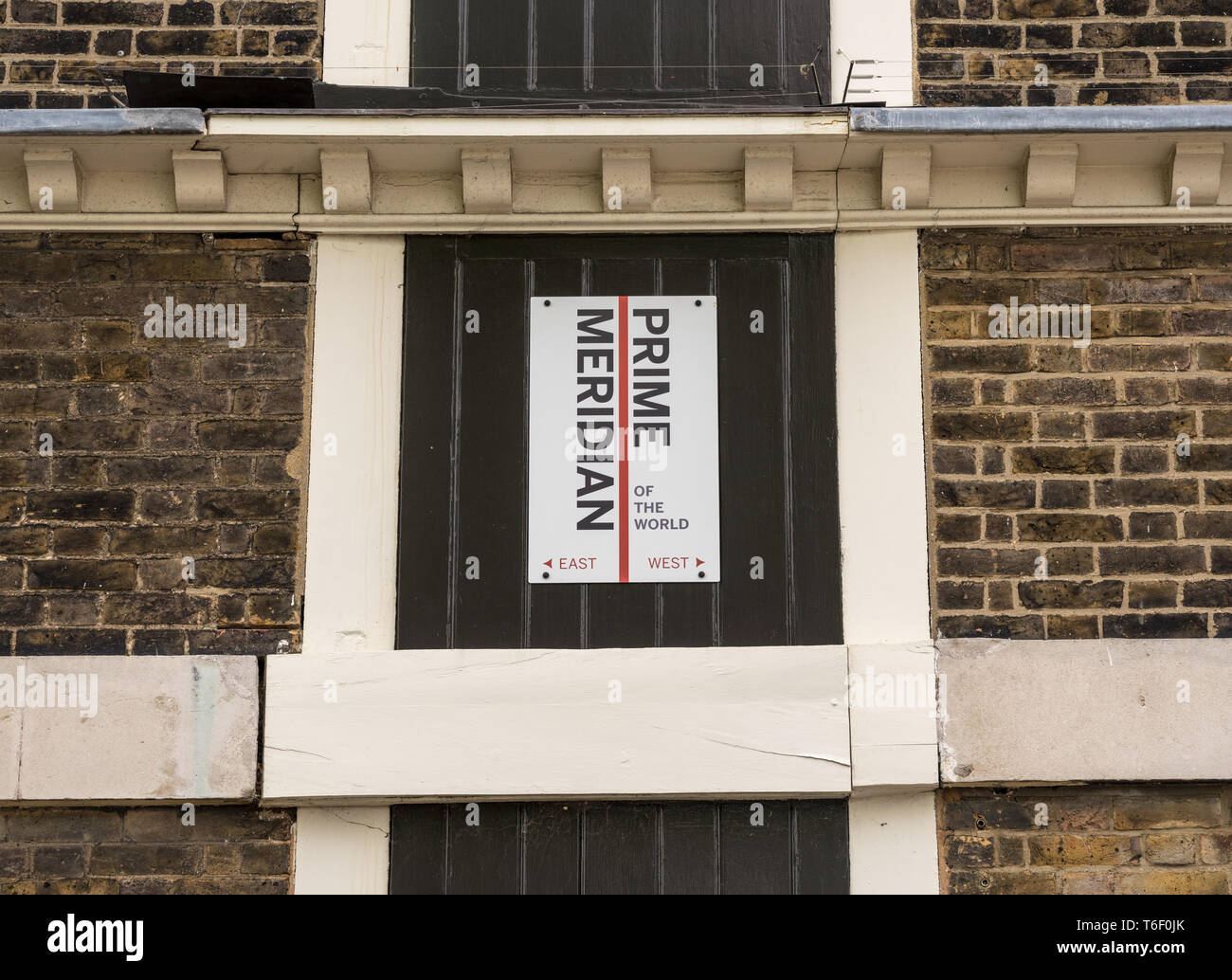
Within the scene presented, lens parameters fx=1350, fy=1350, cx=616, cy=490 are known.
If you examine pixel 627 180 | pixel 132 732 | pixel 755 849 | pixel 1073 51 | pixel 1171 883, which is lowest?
pixel 1171 883

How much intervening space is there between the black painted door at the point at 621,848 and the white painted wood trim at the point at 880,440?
724 mm

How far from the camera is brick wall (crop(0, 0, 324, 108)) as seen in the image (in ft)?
Answer: 17.0

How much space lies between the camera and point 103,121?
15.7ft

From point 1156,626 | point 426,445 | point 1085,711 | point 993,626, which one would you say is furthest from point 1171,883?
point 426,445

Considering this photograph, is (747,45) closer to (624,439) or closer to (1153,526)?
(624,439)

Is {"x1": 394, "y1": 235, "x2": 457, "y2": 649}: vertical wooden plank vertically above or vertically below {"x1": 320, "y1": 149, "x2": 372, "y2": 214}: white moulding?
below

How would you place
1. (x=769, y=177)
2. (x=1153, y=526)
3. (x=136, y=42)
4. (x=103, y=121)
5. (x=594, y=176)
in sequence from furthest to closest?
(x=136, y=42), (x=594, y=176), (x=769, y=177), (x=1153, y=526), (x=103, y=121)

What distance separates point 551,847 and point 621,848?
0.25 m

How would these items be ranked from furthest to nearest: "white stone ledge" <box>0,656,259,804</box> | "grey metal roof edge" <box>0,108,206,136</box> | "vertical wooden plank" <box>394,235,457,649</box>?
"vertical wooden plank" <box>394,235,457,649</box> → "grey metal roof edge" <box>0,108,206,136</box> → "white stone ledge" <box>0,656,259,804</box>

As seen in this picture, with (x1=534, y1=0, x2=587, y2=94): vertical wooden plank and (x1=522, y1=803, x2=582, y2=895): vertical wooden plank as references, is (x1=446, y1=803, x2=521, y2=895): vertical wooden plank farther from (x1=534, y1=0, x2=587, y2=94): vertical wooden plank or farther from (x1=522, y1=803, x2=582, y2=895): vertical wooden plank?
(x1=534, y1=0, x2=587, y2=94): vertical wooden plank

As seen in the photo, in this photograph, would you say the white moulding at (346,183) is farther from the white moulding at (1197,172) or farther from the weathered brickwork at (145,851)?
the white moulding at (1197,172)

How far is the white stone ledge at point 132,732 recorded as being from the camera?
182 inches

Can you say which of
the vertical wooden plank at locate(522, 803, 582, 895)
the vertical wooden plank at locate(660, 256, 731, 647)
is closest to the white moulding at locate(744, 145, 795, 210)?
the vertical wooden plank at locate(660, 256, 731, 647)

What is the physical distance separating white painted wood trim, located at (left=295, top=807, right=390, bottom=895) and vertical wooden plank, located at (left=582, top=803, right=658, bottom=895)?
0.71 metres
